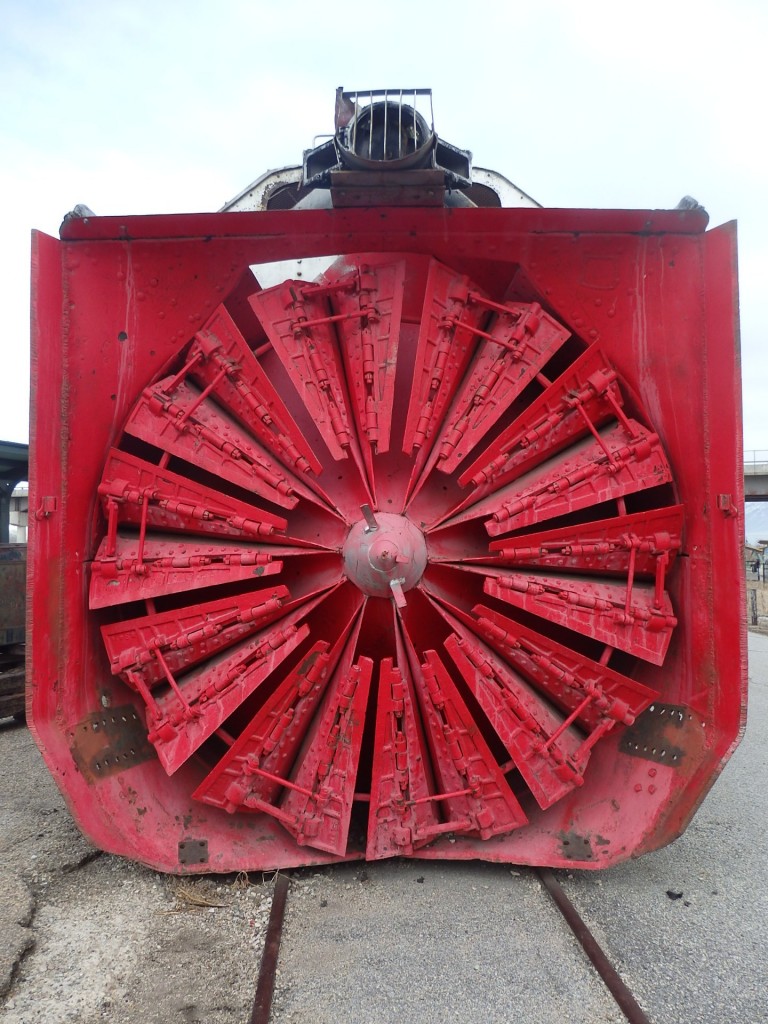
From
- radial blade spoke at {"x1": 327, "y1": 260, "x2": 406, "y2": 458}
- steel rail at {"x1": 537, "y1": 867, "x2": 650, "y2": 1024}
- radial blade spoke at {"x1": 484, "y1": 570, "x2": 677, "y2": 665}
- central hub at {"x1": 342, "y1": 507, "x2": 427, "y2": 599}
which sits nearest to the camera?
steel rail at {"x1": 537, "y1": 867, "x2": 650, "y2": 1024}

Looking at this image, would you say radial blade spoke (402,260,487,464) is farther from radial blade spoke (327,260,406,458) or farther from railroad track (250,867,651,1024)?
railroad track (250,867,651,1024)

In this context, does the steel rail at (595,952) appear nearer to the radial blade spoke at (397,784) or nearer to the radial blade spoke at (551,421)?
the radial blade spoke at (397,784)

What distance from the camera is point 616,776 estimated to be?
336 centimetres

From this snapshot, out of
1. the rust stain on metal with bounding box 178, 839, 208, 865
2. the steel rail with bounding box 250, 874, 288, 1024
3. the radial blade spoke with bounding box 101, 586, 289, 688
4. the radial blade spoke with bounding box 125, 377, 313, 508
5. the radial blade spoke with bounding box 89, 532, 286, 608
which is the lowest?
the steel rail with bounding box 250, 874, 288, 1024

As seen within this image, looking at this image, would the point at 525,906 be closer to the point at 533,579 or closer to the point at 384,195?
the point at 533,579

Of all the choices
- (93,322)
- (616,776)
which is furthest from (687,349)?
(93,322)

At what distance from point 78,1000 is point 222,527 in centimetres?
188

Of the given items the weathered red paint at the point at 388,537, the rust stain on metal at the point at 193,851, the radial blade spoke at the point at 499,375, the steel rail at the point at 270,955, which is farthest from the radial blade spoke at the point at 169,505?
the steel rail at the point at 270,955

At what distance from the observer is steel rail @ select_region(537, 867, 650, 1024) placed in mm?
2280

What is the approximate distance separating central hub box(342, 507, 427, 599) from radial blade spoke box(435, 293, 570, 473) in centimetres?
38

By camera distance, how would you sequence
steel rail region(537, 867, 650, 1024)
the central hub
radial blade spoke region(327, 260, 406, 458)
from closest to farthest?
steel rail region(537, 867, 650, 1024) < the central hub < radial blade spoke region(327, 260, 406, 458)

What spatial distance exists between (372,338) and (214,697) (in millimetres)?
1860

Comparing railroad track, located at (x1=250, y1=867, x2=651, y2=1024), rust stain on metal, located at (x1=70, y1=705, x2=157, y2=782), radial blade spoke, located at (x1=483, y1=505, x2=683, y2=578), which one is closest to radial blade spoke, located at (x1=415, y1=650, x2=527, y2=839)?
railroad track, located at (x1=250, y1=867, x2=651, y2=1024)

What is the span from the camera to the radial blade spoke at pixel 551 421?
10.9 ft
